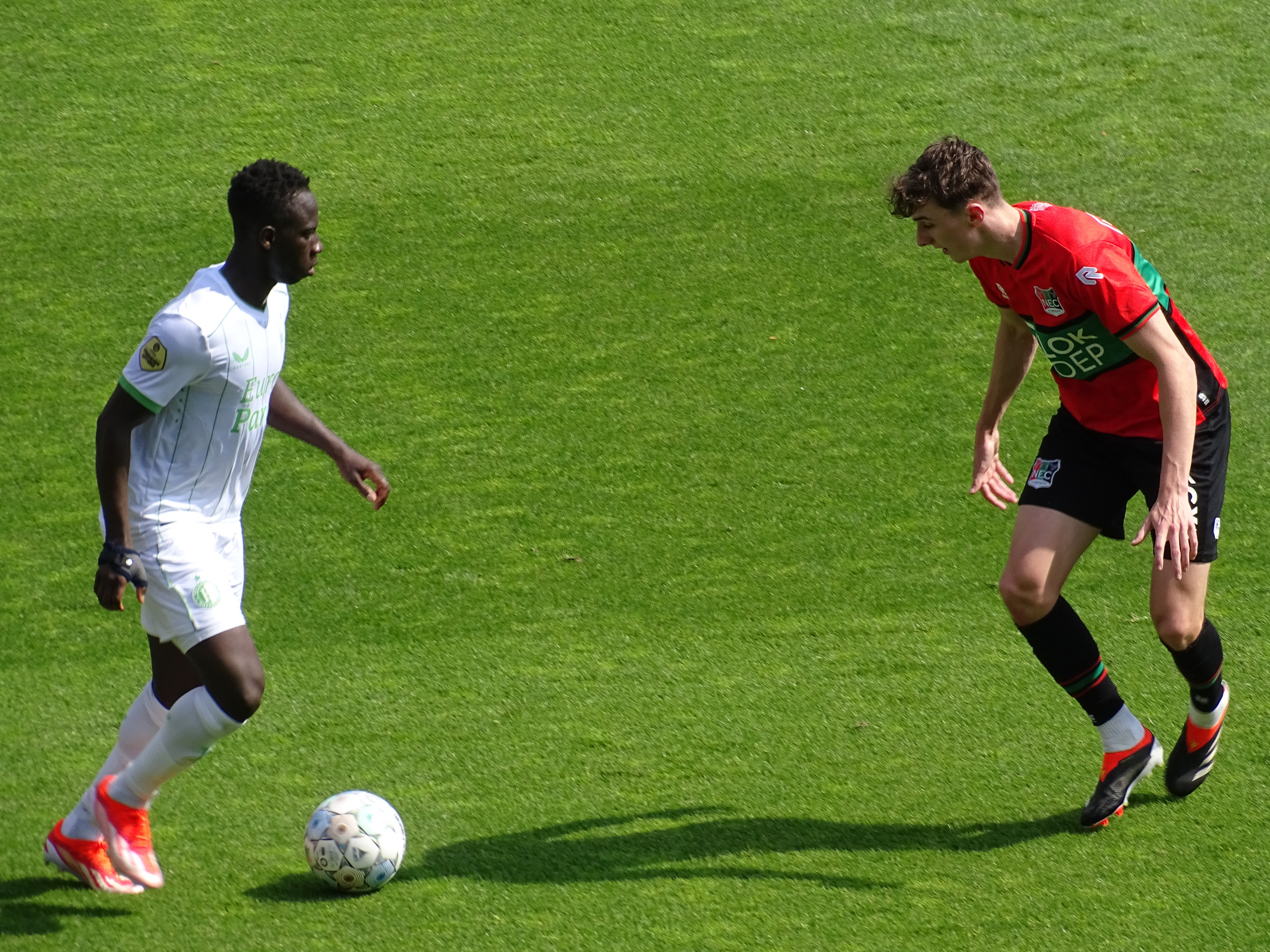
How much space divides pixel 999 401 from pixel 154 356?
2627 mm

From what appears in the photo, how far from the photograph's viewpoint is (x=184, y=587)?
373cm

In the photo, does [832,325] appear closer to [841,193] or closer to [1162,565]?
[841,193]

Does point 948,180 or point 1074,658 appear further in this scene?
point 1074,658

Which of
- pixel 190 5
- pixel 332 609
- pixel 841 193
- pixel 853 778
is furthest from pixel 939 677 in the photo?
pixel 190 5

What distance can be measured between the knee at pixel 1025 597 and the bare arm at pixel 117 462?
95.3 inches

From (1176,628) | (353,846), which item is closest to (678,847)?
(353,846)

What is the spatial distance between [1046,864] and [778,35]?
717cm

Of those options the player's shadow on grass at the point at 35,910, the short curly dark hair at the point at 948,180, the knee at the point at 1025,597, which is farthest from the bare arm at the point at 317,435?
the knee at the point at 1025,597

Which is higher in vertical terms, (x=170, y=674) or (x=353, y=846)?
(x=170, y=674)

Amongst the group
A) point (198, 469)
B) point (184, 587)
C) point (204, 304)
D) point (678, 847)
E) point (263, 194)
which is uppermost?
point (263, 194)

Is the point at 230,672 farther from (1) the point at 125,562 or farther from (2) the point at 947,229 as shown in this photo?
(2) the point at 947,229

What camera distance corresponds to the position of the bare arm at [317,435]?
4133 mm

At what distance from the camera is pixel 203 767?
15.6 ft

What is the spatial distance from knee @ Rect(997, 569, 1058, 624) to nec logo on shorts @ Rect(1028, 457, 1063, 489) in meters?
0.29
